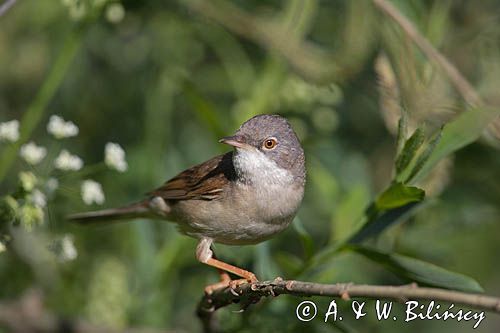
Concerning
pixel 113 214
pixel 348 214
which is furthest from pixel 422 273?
pixel 113 214

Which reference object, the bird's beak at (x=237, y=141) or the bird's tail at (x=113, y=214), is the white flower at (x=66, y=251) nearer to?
the bird's beak at (x=237, y=141)

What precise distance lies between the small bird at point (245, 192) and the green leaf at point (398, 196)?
0.53 meters

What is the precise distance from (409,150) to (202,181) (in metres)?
1.33

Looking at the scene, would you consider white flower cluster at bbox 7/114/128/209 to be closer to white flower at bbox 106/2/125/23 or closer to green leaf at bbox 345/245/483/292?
white flower at bbox 106/2/125/23

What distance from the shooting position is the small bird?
3.95 m

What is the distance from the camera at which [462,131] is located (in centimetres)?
347

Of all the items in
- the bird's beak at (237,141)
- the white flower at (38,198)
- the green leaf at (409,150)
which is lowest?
the white flower at (38,198)

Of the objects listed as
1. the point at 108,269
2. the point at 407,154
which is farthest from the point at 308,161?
the point at 407,154

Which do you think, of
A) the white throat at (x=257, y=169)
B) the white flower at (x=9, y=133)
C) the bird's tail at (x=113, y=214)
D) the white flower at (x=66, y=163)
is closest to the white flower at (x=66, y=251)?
the white flower at (x=66, y=163)

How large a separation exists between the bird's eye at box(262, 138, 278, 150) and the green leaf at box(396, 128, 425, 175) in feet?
2.68

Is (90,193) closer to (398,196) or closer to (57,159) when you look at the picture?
(57,159)

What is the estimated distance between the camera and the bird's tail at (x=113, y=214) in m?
4.61

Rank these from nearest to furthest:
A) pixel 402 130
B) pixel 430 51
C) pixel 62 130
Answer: pixel 402 130 → pixel 62 130 → pixel 430 51

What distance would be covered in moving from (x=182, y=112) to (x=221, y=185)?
188 cm
